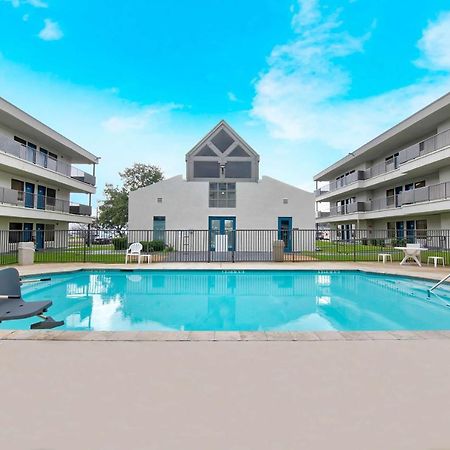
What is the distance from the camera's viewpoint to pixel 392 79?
20594 mm

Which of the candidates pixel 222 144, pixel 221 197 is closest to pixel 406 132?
pixel 222 144

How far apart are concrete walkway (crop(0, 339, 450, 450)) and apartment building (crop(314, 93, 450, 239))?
43.6 ft

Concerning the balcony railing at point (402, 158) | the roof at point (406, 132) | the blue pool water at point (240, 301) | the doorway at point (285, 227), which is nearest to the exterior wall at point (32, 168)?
the blue pool water at point (240, 301)

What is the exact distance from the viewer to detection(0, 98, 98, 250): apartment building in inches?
712

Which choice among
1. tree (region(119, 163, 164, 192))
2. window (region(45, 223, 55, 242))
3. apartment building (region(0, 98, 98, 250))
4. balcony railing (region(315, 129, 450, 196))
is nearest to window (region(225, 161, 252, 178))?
apartment building (region(0, 98, 98, 250))

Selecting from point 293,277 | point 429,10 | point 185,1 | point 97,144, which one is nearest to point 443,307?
point 293,277

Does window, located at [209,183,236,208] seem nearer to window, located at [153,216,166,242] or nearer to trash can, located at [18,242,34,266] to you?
window, located at [153,216,166,242]

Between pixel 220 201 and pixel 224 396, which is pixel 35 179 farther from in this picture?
pixel 224 396

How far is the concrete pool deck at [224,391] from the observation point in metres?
2.15

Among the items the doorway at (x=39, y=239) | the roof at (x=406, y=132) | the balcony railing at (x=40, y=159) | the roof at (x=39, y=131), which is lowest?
the doorway at (x=39, y=239)

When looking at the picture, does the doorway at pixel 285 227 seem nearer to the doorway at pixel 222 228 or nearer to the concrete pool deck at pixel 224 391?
the doorway at pixel 222 228

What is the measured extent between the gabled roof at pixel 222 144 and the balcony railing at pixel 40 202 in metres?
11.7

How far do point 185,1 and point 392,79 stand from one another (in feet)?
49.2

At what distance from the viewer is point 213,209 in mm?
21062
